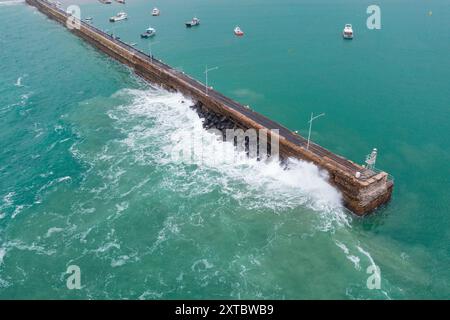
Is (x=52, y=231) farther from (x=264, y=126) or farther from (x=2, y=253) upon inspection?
(x=264, y=126)

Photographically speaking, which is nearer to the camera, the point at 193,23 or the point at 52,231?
the point at 52,231

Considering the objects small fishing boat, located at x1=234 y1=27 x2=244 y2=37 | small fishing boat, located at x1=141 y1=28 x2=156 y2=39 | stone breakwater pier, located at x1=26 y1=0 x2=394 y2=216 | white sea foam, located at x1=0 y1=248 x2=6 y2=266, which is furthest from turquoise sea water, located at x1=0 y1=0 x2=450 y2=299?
small fishing boat, located at x1=141 y1=28 x2=156 y2=39

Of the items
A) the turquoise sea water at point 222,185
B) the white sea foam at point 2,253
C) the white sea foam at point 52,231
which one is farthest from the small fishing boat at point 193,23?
the white sea foam at point 2,253

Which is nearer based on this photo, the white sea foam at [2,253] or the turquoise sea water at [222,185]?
the turquoise sea water at [222,185]

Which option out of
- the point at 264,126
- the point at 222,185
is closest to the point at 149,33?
the point at 264,126

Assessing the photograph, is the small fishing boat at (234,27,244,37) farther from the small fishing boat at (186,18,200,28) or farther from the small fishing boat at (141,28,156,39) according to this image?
the small fishing boat at (141,28,156,39)

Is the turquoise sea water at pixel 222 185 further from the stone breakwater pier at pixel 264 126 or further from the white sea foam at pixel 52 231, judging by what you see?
the stone breakwater pier at pixel 264 126
